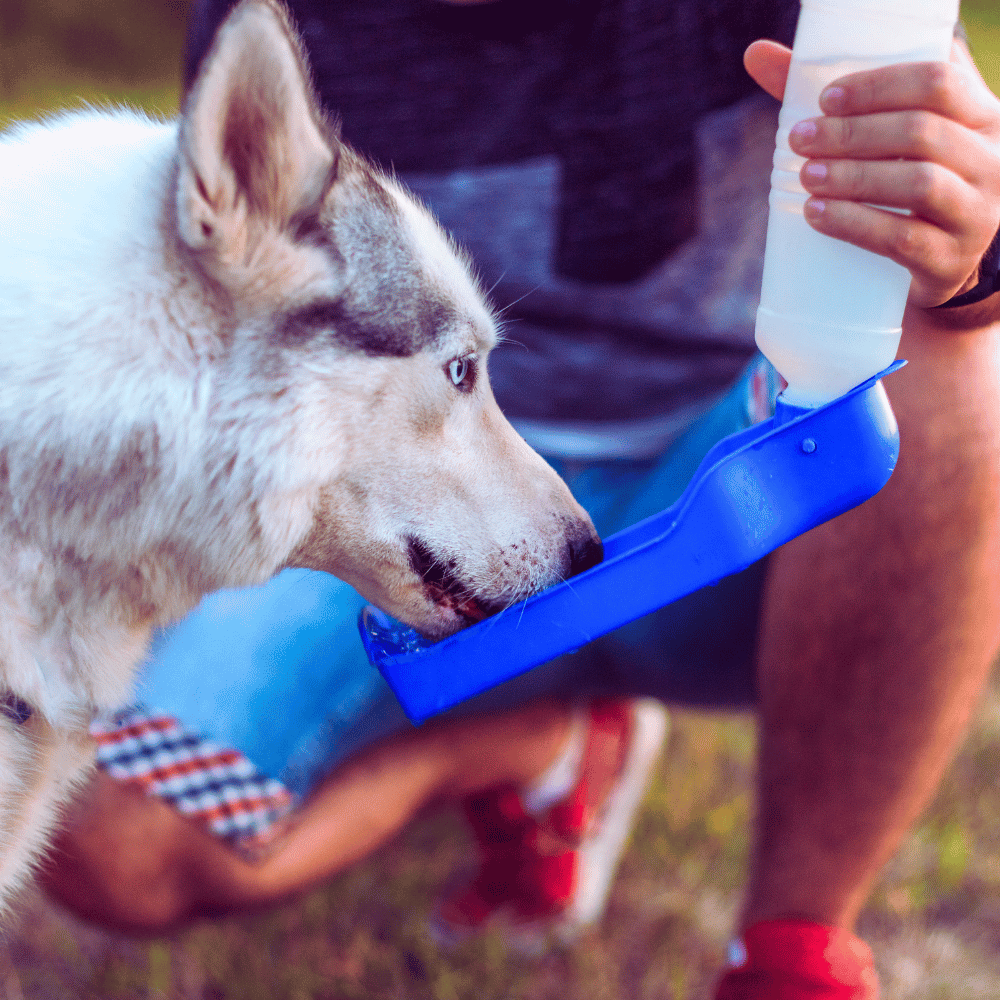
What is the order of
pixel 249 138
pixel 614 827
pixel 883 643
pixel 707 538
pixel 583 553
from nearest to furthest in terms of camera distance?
1. pixel 249 138
2. pixel 707 538
3. pixel 583 553
4. pixel 883 643
5. pixel 614 827

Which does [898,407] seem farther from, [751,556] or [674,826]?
[674,826]

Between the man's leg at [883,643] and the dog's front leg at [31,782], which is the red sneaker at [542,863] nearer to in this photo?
the man's leg at [883,643]

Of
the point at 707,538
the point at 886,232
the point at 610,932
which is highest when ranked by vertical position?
the point at 886,232

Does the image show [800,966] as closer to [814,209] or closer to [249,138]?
[814,209]

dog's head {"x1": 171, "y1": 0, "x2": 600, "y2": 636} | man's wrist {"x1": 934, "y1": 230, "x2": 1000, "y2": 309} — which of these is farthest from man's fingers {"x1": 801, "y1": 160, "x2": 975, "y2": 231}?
dog's head {"x1": 171, "y1": 0, "x2": 600, "y2": 636}

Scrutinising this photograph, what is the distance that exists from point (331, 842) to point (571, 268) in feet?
4.15

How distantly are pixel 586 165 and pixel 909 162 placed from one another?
2.94 ft

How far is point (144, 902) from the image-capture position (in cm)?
167

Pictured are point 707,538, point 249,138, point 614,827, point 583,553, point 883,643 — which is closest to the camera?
point 249,138

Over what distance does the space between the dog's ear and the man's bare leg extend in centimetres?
115

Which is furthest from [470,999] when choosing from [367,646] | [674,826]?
[367,646]

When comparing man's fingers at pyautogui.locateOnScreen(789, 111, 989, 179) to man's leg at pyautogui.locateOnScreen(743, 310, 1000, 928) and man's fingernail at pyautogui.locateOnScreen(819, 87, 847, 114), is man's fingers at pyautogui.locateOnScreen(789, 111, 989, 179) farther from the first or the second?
man's leg at pyautogui.locateOnScreen(743, 310, 1000, 928)

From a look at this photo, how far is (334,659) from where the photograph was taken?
1.73 m

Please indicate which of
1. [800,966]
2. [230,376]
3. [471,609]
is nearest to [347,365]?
[230,376]
